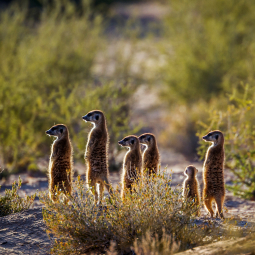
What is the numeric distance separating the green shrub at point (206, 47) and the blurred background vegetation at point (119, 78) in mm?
37

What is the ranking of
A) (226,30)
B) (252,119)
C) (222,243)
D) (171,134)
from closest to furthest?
(222,243) < (252,119) < (171,134) < (226,30)

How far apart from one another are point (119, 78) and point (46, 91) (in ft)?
10.9

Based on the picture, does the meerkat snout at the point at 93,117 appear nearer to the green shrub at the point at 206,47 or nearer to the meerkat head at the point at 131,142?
the meerkat head at the point at 131,142

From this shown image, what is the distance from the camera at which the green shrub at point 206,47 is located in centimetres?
1488

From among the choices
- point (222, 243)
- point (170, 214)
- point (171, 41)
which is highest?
point (171, 41)

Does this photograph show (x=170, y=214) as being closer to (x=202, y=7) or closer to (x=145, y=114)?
(x=145, y=114)

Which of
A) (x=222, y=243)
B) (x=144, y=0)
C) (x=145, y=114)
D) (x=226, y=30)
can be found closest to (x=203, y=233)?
(x=222, y=243)

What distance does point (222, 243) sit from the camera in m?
4.45

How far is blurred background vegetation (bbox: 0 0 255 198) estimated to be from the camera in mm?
10078

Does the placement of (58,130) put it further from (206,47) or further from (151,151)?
(206,47)

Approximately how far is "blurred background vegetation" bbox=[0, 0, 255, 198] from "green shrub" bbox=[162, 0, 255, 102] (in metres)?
0.04

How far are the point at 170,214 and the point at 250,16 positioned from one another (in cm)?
1327

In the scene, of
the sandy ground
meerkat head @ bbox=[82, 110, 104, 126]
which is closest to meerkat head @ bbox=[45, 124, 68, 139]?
meerkat head @ bbox=[82, 110, 104, 126]

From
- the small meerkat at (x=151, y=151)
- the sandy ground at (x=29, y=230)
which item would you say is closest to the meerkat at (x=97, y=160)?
the small meerkat at (x=151, y=151)
